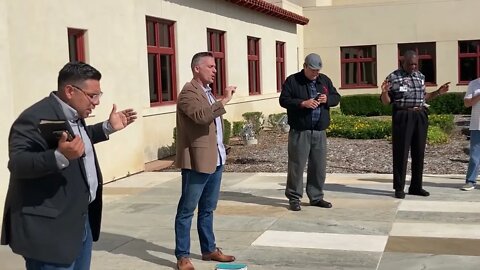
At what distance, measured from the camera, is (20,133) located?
3.22 metres

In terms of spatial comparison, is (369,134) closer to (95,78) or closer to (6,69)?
(6,69)

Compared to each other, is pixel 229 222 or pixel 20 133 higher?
pixel 20 133

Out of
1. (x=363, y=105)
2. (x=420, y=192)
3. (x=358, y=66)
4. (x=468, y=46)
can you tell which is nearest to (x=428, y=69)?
(x=468, y=46)

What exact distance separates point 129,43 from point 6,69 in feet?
12.8

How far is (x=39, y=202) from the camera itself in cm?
326

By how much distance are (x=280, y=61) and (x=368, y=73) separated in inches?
229

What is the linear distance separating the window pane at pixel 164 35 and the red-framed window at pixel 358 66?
15406mm

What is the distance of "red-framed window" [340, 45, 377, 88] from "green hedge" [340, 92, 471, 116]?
6.23 ft

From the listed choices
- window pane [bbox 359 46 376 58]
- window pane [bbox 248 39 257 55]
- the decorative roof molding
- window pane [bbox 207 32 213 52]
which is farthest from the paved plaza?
A: window pane [bbox 359 46 376 58]

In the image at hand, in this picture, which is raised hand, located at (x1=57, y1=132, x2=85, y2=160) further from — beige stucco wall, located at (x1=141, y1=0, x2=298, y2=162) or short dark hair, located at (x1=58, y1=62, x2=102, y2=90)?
beige stucco wall, located at (x1=141, y1=0, x2=298, y2=162)

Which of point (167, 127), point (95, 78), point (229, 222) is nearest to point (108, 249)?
point (229, 222)

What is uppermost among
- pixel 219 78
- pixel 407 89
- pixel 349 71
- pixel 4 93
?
pixel 349 71

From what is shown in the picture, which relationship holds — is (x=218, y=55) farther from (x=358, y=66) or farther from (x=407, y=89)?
(x=358, y=66)

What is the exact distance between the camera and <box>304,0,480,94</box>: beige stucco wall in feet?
88.2
